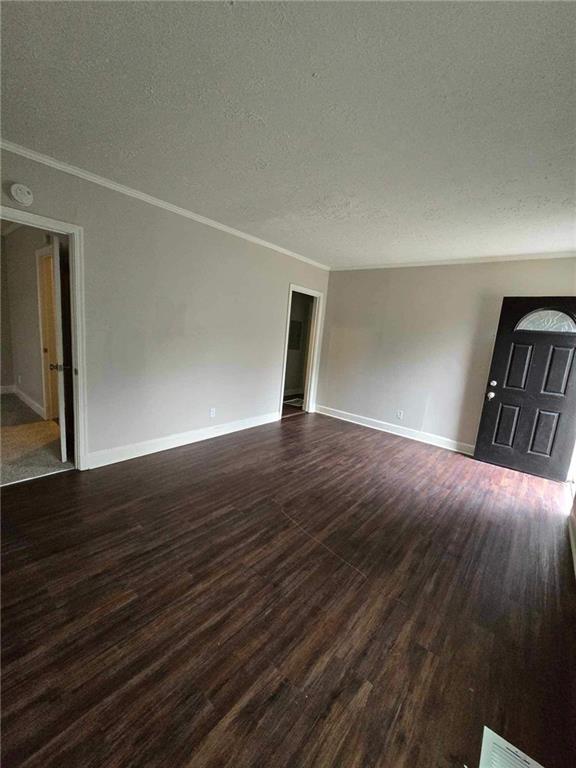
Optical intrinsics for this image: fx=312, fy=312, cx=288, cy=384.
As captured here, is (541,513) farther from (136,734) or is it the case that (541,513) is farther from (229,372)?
(229,372)

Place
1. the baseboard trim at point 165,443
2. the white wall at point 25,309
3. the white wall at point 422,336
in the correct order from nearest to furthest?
the baseboard trim at point 165,443, the white wall at point 422,336, the white wall at point 25,309

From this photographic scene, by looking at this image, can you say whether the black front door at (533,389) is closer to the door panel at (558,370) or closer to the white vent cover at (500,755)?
the door panel at (558,370)

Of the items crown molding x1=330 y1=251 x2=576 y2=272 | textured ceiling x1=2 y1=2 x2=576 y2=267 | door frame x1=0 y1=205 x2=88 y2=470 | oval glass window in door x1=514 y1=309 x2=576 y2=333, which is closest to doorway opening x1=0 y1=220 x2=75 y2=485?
door frame x1=0 y1=205 x2=88 y2=470

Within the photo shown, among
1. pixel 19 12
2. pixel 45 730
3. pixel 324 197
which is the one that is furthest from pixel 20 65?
pixel 45 730

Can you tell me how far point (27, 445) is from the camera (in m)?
3.42

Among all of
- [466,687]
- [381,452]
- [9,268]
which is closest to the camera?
[466,687]

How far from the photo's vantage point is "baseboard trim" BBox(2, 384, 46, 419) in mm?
4487

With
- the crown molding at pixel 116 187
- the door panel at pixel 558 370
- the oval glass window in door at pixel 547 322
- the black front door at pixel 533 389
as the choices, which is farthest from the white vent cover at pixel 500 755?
the crown molding at pixel 116 187

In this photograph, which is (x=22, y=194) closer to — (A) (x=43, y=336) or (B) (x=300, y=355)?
(A) (x=43, y=336)

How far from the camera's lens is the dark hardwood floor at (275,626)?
1.15 meters

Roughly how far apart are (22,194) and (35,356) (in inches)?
114

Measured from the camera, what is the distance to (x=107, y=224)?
112 inches

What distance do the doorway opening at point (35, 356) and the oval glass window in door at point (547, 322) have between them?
4.94 meters

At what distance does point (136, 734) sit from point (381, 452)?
11.7ft
